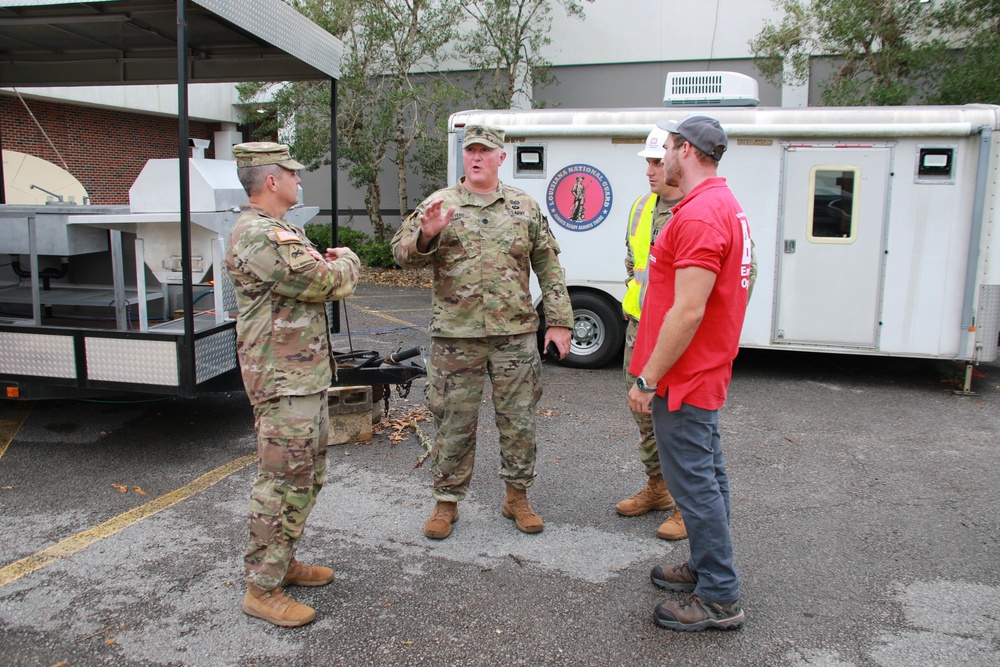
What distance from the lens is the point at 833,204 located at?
7.19 meters

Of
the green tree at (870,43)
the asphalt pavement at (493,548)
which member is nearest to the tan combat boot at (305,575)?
the asphalt pavement at (493,548)

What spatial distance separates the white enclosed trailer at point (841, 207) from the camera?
22.6 ft

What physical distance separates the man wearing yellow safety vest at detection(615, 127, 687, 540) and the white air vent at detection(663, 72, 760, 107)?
3730mm

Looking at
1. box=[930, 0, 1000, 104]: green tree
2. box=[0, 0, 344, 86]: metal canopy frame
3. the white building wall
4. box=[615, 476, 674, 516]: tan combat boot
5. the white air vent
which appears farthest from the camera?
the white building wall

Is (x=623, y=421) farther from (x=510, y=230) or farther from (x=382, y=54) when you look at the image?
(x=382, y=54)

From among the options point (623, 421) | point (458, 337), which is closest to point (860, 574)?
point (458, 337)

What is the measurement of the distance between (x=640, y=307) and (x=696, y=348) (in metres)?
1.09

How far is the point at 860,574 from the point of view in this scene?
3.69 metres

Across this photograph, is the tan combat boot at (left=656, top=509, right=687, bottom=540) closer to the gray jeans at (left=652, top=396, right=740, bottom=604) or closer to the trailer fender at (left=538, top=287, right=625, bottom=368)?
the gray jeans at (left=652, top=396, right=740, bottom=604)

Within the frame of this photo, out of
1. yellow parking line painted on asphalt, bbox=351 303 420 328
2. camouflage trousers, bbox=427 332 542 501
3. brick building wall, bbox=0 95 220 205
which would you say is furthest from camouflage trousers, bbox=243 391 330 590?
brick building wall, bbox=0 95 220 205

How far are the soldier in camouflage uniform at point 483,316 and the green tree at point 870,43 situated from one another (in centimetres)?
991

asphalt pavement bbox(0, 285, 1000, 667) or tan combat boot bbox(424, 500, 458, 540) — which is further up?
tan combat boot bbox(424, 500, 458, 540)

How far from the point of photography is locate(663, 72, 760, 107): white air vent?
7637 millimetres

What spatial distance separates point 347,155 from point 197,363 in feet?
37.1
